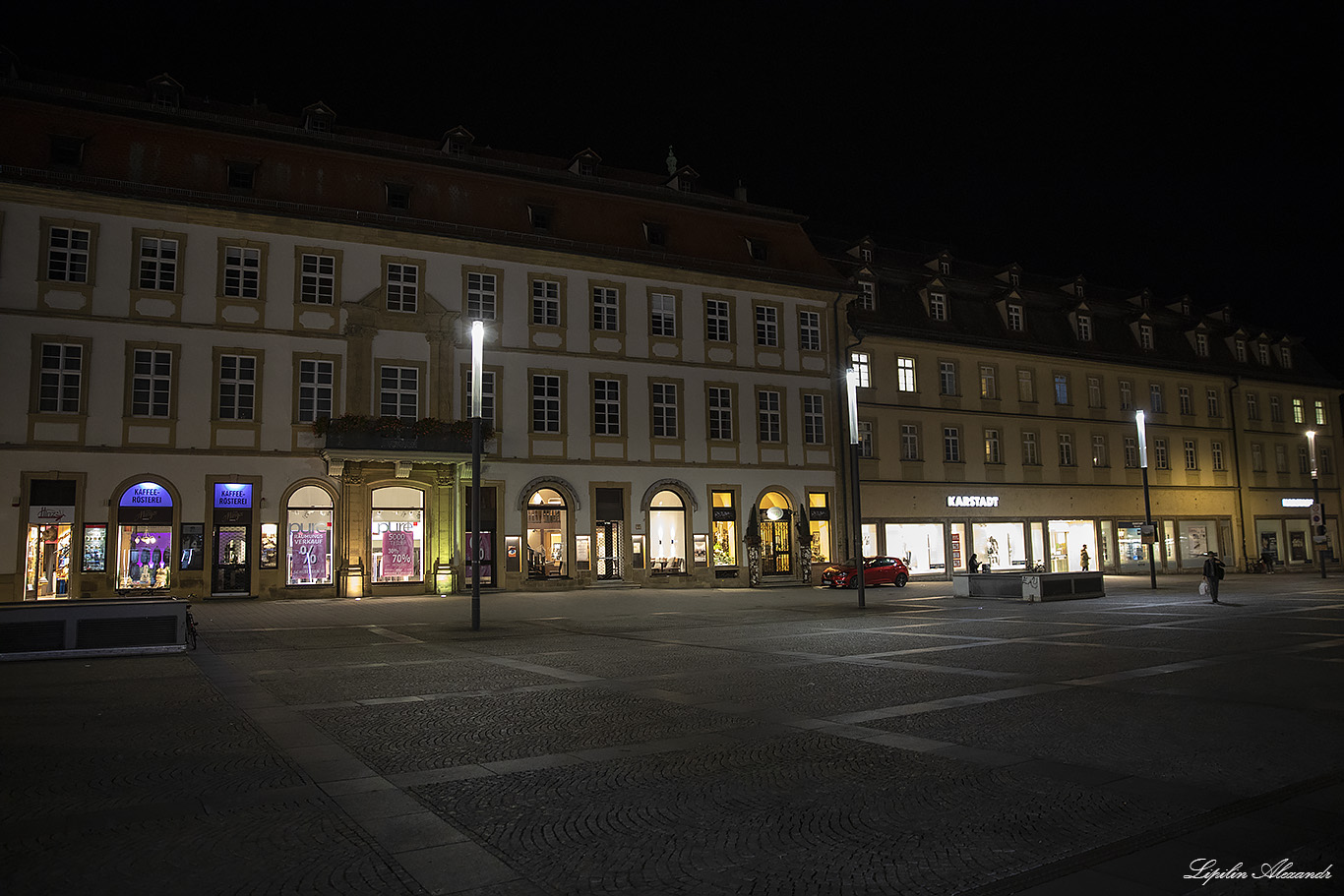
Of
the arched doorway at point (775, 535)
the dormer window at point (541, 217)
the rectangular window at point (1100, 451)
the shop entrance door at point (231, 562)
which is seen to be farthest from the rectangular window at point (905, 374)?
the shop entrance door at point (231, 562)

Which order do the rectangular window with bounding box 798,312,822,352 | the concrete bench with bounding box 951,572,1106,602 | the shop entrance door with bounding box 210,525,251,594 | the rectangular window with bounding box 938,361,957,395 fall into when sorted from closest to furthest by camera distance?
the concrete bench with bounding box 951,572,1106,602
the shop entrance door with bounding box 210,525,251,594
the rectangular window with bounding box 798,312,822,352
the rectangular window with bounding box 938,361,957,395

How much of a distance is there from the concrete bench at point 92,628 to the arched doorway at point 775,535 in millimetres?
28264

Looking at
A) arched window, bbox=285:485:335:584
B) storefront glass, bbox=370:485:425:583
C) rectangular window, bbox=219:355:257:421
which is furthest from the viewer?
storefront glass, bbox=370:485:425:583

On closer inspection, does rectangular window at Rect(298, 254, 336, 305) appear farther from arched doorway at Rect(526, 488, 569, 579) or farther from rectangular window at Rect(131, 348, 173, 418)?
arched doorway at Rect(526, 488, 569, 579)

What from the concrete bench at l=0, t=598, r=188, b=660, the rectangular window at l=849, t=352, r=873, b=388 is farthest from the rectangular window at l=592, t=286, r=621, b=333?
the concrete bench at l=0, t=598, r=188, b=660

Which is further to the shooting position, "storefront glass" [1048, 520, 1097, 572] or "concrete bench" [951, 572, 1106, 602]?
"storefront glass" [1048, 520, 1097, 572]

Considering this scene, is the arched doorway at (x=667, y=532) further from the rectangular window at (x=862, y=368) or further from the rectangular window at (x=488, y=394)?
the rectangular window at (x=862, y=368)

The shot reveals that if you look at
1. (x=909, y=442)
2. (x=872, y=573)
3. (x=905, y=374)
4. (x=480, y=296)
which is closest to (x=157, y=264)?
(x=480, y=296)

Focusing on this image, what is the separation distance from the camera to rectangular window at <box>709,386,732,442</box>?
4166 cm

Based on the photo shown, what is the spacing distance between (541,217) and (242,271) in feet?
38.8

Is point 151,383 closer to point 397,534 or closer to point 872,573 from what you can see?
point 397,534

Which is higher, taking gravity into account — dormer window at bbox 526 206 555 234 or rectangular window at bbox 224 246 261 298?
dormer window at bbox 526 206 555 234

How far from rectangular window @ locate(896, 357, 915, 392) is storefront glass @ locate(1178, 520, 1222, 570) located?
69.5ft

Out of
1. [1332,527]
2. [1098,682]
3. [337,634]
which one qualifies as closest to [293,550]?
[337,634]
